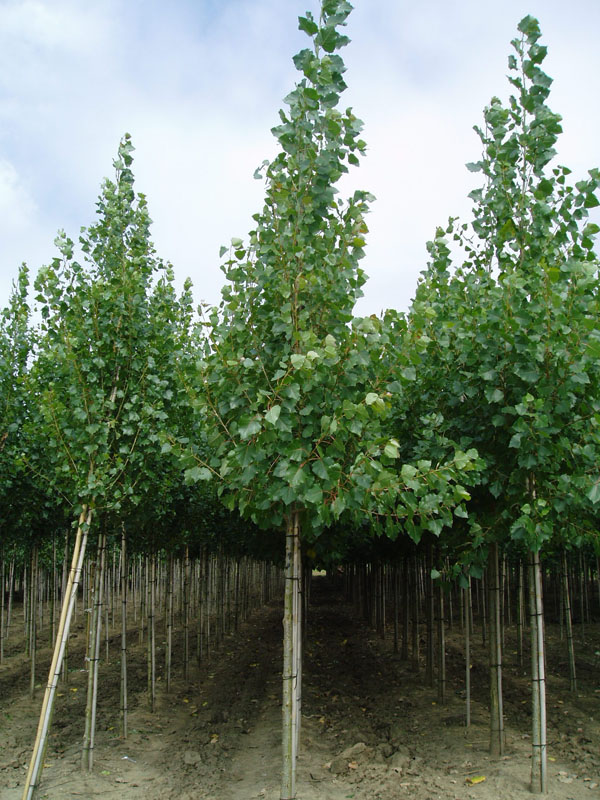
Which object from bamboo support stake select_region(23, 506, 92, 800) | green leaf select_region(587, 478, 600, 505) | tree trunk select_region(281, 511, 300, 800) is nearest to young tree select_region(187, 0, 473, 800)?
tree trunk select_region(281, 511, 300, 800)

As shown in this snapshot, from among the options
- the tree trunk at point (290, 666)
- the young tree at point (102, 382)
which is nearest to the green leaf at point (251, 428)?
the tree trunk at point (290, 666)

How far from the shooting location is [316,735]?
841cm

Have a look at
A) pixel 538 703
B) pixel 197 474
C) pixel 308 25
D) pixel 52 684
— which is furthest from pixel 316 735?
pixel 308 25

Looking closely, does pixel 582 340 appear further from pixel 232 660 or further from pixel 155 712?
pixel 232 660

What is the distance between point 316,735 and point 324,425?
19.3 feet

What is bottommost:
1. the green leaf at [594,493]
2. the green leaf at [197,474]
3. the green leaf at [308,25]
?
the green leaf at [594,493]

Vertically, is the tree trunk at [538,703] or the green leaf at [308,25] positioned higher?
the green leaf at [308,25]

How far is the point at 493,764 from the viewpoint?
21.5 ft

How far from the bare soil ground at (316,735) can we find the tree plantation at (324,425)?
0.19 ft

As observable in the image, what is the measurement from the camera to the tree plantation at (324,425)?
482 centimetres

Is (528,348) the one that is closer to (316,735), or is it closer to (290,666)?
(290,666)

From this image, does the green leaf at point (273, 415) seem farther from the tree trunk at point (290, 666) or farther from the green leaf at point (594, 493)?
the green leaf at point (594, 493)

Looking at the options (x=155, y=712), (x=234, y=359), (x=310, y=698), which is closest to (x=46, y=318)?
(x=234, y=359)

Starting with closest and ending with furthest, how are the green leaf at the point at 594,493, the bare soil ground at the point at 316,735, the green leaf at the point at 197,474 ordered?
the green leaf at the point at 197,474 → the green leaf at the point at 594,493 → the bare soil ground at the point at 316,735
